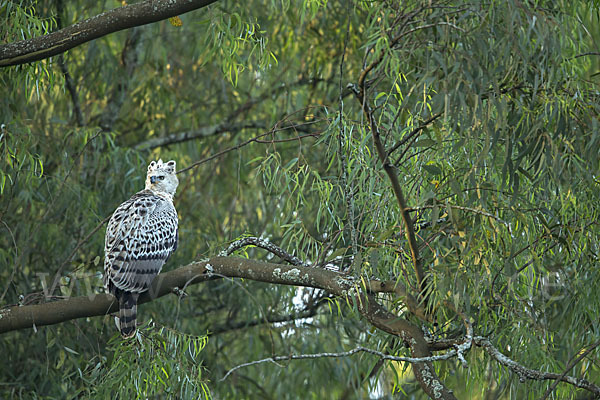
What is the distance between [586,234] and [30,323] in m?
1.96

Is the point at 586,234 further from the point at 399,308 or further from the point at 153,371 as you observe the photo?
the point at 153,371

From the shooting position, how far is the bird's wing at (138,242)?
141 inches

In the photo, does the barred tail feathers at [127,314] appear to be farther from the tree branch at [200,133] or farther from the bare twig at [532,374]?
the tree branch at [200,133]

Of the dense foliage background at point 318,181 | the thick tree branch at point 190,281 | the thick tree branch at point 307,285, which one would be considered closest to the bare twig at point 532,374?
the thick tree branch at point 307,285

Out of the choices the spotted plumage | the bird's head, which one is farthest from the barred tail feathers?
the bird's head

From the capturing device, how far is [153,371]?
3209 mm

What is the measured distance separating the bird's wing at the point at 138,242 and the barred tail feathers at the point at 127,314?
39 mm

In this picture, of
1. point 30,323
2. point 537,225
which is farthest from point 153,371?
point 537,225

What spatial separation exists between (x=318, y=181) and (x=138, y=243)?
2.83 feet

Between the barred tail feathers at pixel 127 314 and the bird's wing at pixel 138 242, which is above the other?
the bird's wing at pixel 138 242

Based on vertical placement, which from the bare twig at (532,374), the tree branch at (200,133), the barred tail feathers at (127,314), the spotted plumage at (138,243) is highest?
the tree branch at (200,133)

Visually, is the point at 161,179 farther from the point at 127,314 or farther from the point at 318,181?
the point at 318,181

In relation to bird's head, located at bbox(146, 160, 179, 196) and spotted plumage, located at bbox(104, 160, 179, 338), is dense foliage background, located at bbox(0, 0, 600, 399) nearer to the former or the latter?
spotted plumage, located at bbox(104, 160, 179, 338)

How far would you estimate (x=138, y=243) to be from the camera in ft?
12.4
